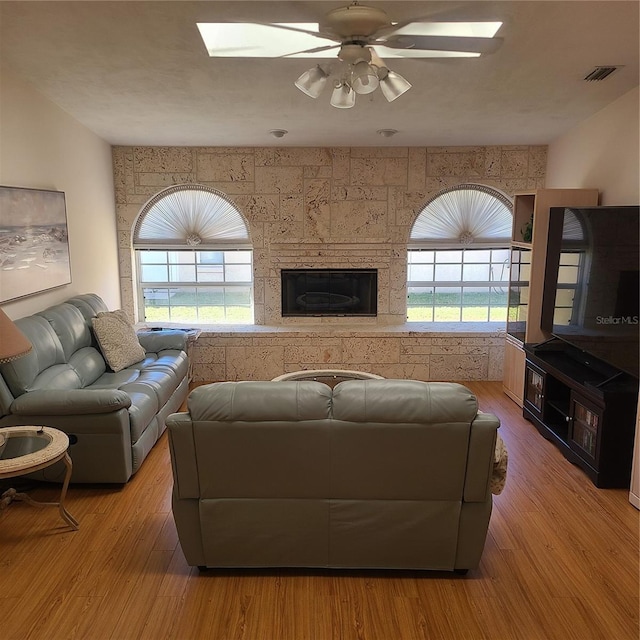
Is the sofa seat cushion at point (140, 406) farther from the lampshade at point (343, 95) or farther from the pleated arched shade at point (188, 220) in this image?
the pleated arched shade at point (188, 220)

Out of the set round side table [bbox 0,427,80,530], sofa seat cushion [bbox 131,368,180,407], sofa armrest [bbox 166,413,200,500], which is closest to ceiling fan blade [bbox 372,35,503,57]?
sofa armrest [bbox 166,413,200,500]

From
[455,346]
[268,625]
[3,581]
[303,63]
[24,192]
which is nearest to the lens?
[268,625]

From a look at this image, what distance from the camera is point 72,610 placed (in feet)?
7.45

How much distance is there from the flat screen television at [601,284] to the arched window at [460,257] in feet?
5.82

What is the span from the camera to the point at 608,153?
4.15 metres

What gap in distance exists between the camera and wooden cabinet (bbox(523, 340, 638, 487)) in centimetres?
326

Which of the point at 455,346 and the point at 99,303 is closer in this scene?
the point at 99,303

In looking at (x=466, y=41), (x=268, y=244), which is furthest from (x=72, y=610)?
(x=268, y=244)

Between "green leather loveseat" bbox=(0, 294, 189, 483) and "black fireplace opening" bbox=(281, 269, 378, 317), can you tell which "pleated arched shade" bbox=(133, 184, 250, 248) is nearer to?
"black fireplace opening" bbox=(281, 269, 378, 317)

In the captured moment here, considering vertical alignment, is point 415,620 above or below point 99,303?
below

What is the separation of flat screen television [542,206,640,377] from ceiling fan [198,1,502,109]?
4.49 feet

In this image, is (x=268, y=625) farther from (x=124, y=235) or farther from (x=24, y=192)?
(x=124, y=235)

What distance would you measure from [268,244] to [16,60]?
2996mm

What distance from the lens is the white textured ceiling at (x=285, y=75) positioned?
243 cm
